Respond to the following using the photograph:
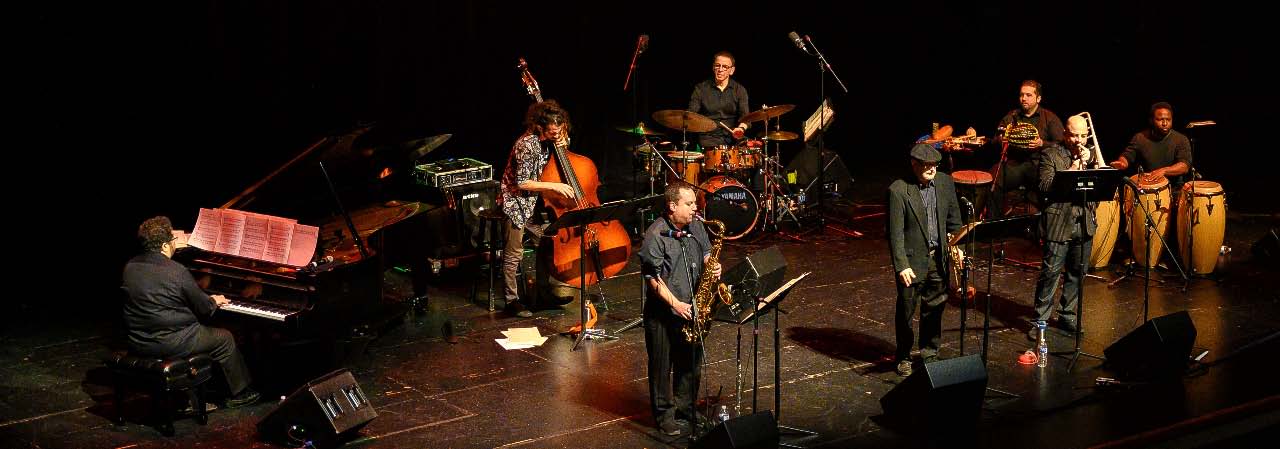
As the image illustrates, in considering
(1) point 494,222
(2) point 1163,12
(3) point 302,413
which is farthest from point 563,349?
(2) point 1163,12

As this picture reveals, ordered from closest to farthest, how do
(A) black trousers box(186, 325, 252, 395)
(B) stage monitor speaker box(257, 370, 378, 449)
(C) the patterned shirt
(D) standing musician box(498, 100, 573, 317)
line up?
(B) stage monitor speaker box(257, 370, 378, 449), (A) black trousers box(186, 325, 252, 395), (D) standing musician box(498, 100, 573, 317), (C) the patterned shirt

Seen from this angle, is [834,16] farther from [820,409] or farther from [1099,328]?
[820,409]

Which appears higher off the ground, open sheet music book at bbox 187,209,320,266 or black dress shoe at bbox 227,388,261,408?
open sheet music book at bbox 187,209,320,266

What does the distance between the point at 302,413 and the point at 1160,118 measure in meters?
7.44

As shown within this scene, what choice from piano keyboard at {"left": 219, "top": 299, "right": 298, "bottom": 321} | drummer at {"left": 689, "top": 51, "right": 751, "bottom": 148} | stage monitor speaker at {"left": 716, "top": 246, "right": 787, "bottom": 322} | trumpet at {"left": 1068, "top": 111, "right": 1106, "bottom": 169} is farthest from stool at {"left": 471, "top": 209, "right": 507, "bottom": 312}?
trumpet at {"left": 1068, "top": 111, "right": 1106, "bottom": 169}

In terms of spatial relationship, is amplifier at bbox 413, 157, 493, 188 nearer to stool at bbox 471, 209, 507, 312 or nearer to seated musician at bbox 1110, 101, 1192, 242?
stool at bbox 471, 209, 507, 312

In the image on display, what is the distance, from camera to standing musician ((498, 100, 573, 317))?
8797 mm

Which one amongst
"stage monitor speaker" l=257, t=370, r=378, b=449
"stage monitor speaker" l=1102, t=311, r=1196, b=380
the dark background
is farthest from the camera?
the dark background

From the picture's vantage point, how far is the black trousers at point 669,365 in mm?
6836

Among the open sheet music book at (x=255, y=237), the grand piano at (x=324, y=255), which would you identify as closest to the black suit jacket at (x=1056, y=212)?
the grand piano at (x=324, y=255)

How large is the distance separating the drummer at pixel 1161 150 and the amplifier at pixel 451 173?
17.6ft

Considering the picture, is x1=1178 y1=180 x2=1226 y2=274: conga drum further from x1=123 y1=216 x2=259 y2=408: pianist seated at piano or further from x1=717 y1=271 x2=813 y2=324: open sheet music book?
x1=123 y1=216 x2=259 y2=408: pianist seated at piano

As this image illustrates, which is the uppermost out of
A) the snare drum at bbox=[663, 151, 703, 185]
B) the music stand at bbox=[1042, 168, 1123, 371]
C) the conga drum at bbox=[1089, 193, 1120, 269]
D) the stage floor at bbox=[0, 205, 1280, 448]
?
the music stand at bbox=[1042, 168, 1123, 371]

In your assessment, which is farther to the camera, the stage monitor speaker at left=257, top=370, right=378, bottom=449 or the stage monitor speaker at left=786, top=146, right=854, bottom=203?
the stage monitor speaker at left=786, top=146, right=854, bottom=203
